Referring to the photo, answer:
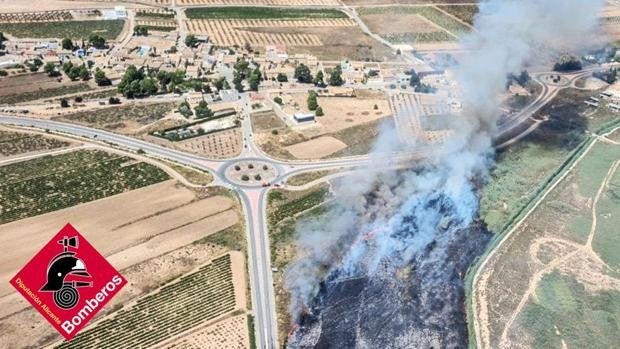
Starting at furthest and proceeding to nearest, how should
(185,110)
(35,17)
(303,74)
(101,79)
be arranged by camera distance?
(35,17)
(303,74)
(101,79)
(185,110)

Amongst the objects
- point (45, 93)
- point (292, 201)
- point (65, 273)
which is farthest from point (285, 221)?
point (45, 93)

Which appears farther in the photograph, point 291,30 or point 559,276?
point 291,30

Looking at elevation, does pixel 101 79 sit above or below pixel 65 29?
below

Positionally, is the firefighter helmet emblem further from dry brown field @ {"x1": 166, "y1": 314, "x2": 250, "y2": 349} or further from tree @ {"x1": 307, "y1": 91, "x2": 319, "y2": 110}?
tree @ {"x1": 307, "y1": 91, "x2": 319, "y2": 110}

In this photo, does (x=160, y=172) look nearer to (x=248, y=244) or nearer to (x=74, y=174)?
(x=74, y=174)

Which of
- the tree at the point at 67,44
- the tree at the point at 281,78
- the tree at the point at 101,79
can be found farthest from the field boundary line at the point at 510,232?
the tree at the point at 67,44

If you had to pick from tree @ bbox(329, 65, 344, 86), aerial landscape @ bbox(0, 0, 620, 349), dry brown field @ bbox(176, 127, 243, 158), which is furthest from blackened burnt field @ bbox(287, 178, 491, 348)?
tree @ bbox(329, 65, 344, 86)

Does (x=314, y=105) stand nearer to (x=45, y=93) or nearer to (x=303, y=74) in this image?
(x=303, y=74)
